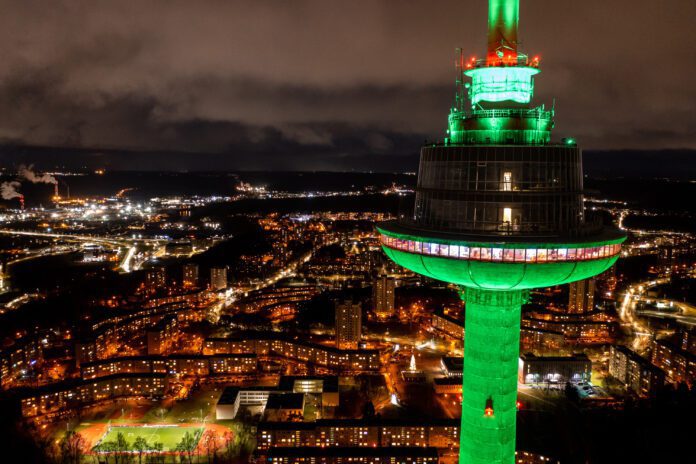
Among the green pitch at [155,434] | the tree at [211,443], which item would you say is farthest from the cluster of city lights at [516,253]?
the green pitch at [155,434]

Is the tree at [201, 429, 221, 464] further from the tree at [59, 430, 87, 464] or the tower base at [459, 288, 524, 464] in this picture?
the tower base at [459, 288, 524, 464]

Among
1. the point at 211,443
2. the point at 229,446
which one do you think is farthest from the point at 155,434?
the point at 229,446

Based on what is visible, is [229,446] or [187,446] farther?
[229,446]

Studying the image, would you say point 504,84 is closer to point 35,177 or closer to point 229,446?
point 229,446

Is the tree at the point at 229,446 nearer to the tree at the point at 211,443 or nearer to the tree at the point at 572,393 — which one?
the tree at the point at 211,443

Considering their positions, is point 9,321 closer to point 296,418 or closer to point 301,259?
point 296,418

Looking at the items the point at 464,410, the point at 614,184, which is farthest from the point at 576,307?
the point at 614,184
